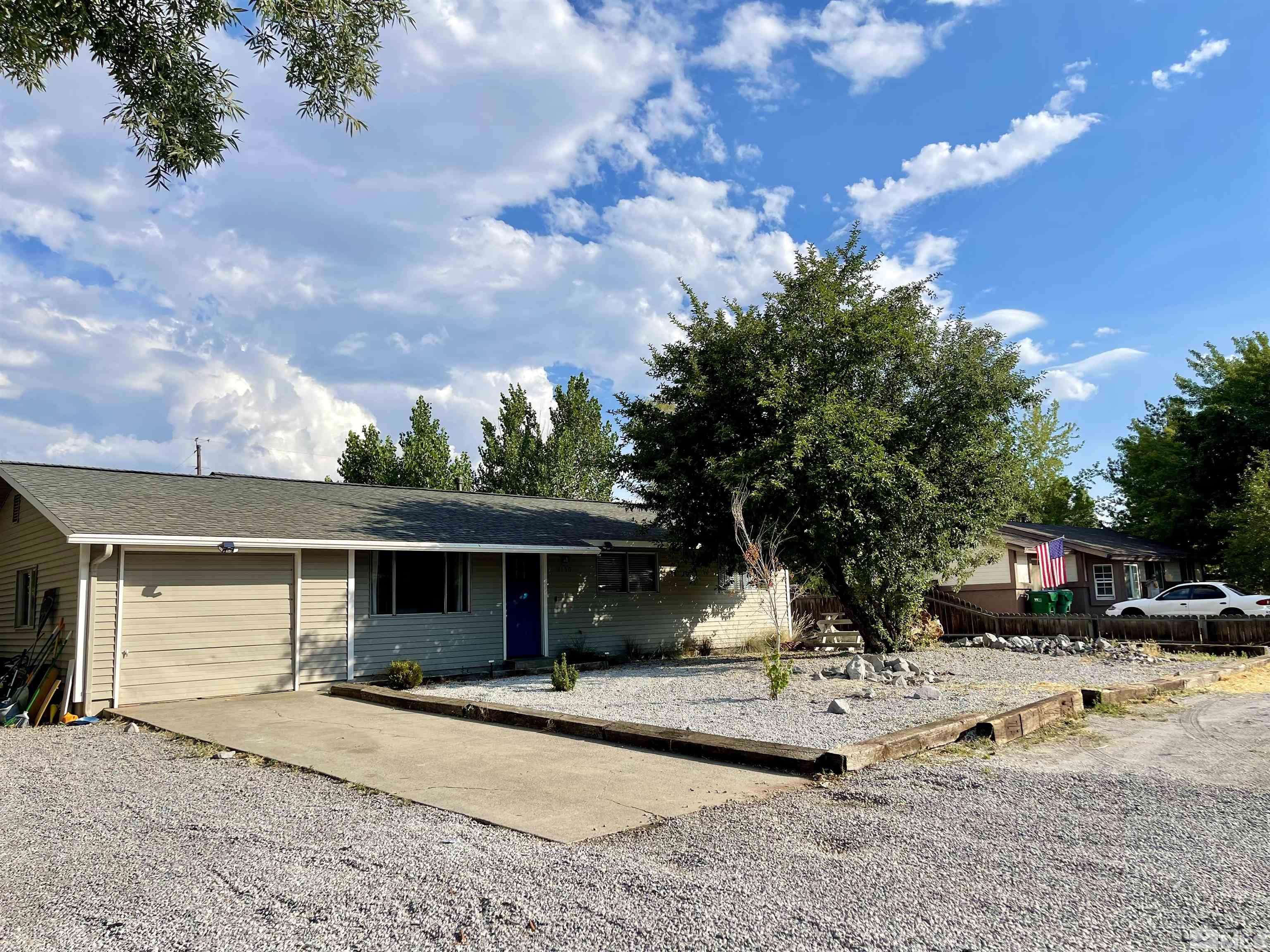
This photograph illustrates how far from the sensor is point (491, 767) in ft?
23.6

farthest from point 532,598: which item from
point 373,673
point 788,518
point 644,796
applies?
point 644,796

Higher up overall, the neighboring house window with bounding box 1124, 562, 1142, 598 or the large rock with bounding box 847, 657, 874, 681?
the neighboring house window with bounding box 1124, 562, 1142, 598

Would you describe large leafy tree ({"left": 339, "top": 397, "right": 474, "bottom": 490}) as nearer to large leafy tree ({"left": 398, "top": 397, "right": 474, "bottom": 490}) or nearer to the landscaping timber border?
large leafy tree ({"left": 398, "top": 397, "right": 474, "bottom": 490})

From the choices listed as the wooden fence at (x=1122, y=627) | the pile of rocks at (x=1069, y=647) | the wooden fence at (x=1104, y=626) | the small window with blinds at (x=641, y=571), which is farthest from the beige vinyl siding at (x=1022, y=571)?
the small window with blinds at (x=641, y=571)

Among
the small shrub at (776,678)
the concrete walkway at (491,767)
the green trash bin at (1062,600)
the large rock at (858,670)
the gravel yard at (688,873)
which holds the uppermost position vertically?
the green trash bin at (1062,600)

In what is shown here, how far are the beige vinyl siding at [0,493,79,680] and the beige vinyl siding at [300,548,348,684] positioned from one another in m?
2.92

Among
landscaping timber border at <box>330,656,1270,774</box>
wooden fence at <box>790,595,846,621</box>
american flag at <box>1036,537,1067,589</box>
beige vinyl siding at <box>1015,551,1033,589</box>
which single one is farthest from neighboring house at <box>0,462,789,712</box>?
beige vinyl siding at <box>1015,551,1033,589</box>

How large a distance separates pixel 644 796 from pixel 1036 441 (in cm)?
4276

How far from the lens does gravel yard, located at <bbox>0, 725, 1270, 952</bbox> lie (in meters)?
3.65

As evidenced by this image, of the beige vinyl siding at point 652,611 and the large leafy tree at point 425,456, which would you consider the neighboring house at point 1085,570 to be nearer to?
the beige vinyl siding at point 652,611

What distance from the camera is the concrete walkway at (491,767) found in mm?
5719

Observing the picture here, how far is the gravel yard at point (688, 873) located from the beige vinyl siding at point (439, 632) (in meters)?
6.98

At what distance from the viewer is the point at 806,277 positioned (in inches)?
548

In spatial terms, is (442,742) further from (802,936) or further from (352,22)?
(352,22)
